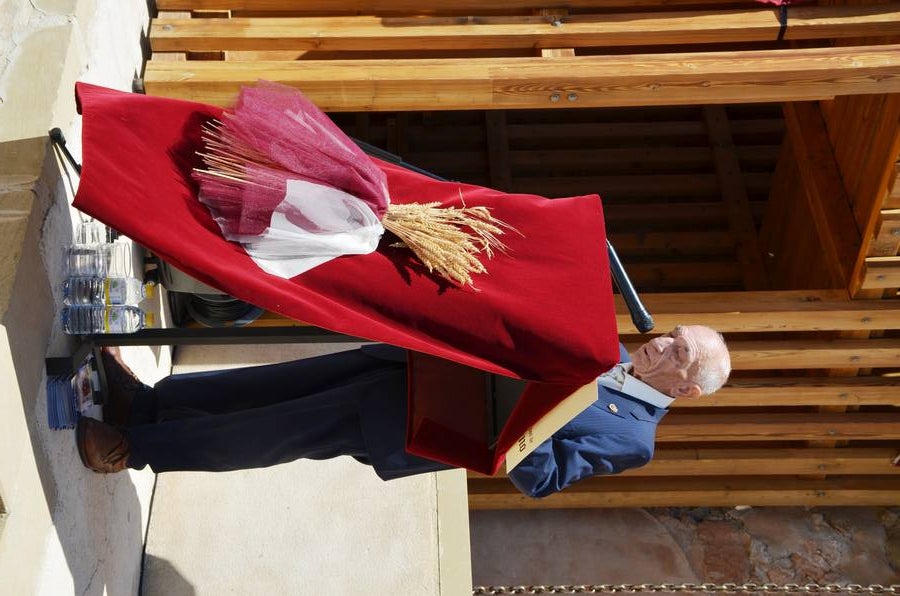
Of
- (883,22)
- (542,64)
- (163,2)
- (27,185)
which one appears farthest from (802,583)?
(27,185)

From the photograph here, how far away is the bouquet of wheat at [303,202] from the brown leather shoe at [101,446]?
33.0 inches

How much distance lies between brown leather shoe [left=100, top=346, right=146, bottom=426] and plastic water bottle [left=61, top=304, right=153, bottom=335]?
0.35m

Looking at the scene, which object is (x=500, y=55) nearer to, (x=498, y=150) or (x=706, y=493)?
(x=498, y=150)

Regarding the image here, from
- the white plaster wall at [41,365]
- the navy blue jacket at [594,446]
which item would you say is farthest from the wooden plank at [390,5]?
the navy blue jacket at [594,446]

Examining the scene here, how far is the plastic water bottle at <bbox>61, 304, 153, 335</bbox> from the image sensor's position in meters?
2.83

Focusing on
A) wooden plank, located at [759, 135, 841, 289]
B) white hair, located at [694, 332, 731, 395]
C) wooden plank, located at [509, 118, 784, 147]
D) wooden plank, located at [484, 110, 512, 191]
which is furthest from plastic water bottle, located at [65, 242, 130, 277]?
wooden plank, located at [509, 118, 784, 147]

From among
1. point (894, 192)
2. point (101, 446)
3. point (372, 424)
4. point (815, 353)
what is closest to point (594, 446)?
point (372, 424)

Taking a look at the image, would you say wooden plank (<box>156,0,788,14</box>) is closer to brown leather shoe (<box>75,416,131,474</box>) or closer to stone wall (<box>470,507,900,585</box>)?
brown leather shoe (<box>75,416,131,474</box>)

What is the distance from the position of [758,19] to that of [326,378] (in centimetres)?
243

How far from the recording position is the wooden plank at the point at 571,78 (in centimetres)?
395

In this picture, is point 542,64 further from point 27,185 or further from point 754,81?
point 27,185

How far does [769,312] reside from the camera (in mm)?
4836

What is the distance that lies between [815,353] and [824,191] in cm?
82

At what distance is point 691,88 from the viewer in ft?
13.3
